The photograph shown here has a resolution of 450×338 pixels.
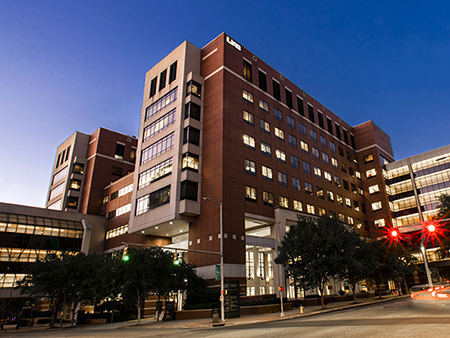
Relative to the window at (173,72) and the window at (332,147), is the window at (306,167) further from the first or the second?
the window at (173,72)

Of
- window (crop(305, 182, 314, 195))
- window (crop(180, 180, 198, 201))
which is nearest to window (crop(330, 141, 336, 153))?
window (crop(305, 182, 314, 195))

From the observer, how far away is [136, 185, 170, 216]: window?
5119 centimetres

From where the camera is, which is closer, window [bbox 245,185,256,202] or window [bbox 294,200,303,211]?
window [bbox 245,185,256,202]

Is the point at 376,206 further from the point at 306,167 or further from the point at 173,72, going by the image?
the point at 173,72

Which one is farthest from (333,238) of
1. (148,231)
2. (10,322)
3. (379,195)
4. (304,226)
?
(10,322)

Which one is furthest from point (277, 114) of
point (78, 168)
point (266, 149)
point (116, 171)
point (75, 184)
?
point (75, 184)

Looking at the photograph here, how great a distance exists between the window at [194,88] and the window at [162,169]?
1150 cm

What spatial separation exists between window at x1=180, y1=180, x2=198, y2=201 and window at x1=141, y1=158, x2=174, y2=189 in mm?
2453

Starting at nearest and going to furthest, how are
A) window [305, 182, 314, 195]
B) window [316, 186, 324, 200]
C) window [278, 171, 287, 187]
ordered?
window [278, 171, 287, 187] → window [305, 182, 314, 195] → window [316, 186, 324, 200]

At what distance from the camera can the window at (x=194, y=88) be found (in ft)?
182

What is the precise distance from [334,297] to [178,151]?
3436 centimetres

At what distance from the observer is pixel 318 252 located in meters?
40.9

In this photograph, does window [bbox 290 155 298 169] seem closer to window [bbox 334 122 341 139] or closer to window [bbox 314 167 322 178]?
window [bbox 314 167 322 178]

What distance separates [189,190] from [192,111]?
13.7 meters
